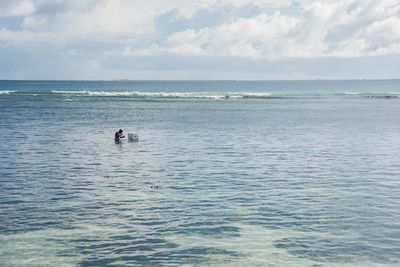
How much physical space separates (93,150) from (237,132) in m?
22.0

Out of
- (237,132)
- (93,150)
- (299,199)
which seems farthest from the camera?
(237,132)

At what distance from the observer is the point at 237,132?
6606 centimetres

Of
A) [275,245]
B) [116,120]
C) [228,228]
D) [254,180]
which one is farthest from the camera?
[116,120]

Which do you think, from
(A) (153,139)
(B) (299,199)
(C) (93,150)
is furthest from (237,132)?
(B) (299,199)

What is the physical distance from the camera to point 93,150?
4972 cm

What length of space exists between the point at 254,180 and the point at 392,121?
55929 mm

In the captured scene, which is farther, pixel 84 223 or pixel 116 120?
pixel 116 120

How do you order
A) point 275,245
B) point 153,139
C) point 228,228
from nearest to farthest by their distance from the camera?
point 275,245 < point 228,228 < point 153,139

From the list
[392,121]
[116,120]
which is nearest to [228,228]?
[116,120]

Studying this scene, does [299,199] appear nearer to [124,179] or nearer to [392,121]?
[124,179]

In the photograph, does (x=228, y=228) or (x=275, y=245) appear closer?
(x=275, y=245)

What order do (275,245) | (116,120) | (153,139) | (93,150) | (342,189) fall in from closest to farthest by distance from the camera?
(275,245)
(342,189)
(93,150)
(153,139)
(116,120)

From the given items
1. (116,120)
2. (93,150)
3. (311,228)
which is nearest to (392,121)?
(116,120)

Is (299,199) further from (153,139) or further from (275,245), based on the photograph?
(153,139)
